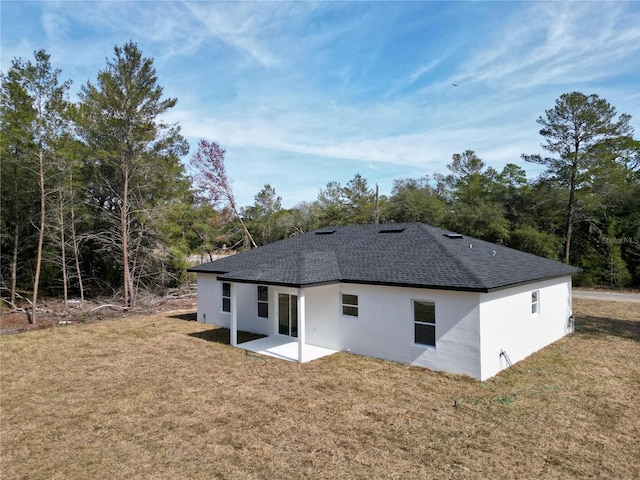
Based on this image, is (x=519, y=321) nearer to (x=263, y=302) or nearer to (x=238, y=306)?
(x=263, y=302)

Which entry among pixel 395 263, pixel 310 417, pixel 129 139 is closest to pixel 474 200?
pixel 395 263

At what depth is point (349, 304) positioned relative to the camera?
10.8m

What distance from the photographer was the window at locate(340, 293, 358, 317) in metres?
10.6

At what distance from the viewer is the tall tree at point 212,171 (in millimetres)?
26984

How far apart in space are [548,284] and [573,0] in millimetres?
8124

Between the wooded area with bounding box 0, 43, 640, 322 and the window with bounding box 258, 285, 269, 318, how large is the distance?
907 cm

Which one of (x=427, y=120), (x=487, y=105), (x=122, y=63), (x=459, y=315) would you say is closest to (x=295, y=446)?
(x=459, y=315)

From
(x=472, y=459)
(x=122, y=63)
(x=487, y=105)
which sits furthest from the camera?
(x=122, y=63)

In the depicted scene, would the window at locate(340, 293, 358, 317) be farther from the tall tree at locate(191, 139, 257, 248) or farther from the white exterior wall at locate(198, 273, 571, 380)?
the tall tree at locate(191, 139, 257, 248)

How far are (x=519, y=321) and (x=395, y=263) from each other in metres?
3.63

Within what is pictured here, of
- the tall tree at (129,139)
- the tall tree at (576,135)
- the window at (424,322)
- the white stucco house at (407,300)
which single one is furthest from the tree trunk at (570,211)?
the tall tree at (129,139)

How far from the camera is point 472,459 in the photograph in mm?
5109

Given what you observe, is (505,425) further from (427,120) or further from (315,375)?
(427,120)

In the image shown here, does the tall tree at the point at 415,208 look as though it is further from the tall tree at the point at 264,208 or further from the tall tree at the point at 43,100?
the tall tree at the point at 43,100
